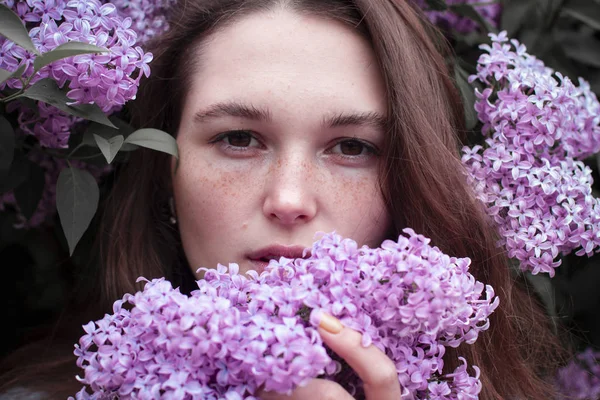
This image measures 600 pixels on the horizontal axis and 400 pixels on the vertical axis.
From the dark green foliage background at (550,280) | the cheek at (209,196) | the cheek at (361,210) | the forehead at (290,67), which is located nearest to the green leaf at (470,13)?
the dark green foliage background at (550,280)

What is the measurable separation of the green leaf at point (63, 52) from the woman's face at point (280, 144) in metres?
0.43

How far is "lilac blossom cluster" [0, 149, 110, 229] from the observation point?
1874mm

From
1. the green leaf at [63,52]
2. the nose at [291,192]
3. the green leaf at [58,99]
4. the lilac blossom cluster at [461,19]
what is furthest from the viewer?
the lilac blossom cluster at [461,19]

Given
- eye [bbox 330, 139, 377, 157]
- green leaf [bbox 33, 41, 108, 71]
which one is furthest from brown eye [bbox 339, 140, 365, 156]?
green leaf [bbox 33, 41, 108, 71]

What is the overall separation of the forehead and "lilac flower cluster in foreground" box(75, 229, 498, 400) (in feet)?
1.50

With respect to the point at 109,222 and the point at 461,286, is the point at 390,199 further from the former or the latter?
the point at 109,222

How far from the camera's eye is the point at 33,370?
1.82 meters

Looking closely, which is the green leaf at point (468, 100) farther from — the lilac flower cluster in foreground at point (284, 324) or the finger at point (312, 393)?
the finger at point (312, 393)

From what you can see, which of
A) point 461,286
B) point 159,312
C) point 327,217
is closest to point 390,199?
point 327,217

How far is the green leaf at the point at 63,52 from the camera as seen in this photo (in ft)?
3.94

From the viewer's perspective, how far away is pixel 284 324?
44.0 inches

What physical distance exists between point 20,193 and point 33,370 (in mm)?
508

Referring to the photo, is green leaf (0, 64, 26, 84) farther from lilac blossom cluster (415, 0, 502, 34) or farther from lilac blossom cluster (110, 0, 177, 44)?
lilac blossom cluster (415, 0, 502, 34)

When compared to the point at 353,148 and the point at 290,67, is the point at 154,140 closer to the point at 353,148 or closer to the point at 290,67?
the point at 290,67
